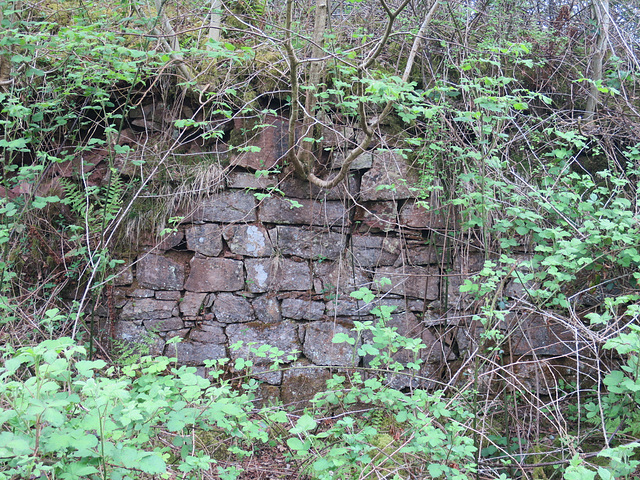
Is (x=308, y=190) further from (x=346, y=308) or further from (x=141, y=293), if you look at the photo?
(x=141, y=293)

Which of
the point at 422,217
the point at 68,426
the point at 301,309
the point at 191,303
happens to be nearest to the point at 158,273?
the point at 191,303

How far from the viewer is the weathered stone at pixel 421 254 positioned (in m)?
3.63

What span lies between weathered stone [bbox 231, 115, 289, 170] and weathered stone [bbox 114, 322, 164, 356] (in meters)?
1.42

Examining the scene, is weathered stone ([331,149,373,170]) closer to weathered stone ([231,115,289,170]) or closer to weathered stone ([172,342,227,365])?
weathered stone ([231,115,289,170])

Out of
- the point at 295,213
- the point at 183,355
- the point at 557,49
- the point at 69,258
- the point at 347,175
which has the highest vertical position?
the point at 557,49

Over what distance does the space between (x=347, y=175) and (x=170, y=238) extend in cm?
146

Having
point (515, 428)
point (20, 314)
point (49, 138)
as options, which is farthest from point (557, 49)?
point (20, 314)

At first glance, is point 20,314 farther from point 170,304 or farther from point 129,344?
point 170,304

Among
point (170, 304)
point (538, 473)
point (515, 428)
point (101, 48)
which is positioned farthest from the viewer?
point (170, 304)

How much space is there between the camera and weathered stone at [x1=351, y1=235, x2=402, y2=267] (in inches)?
142

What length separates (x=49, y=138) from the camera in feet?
11.4

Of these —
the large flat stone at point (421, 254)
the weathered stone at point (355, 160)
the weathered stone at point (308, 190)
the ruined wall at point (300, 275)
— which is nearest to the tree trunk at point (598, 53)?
the ruined wall at point (300, 275)

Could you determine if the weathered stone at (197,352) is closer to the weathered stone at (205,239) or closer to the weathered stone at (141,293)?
the weathered stone at (141,293)

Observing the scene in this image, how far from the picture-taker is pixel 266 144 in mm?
3562
